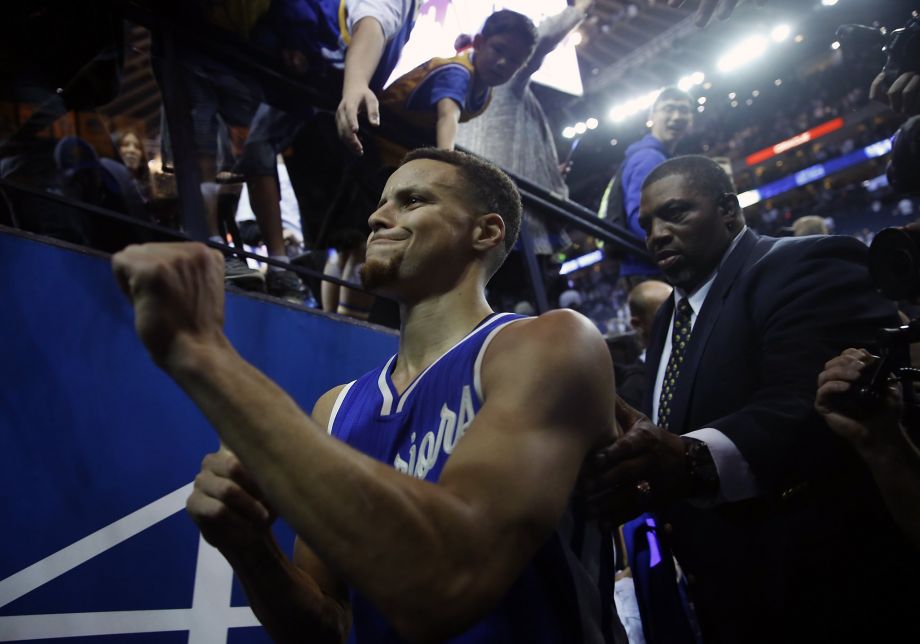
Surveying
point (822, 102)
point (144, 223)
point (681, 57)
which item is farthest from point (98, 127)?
point (822, 102)

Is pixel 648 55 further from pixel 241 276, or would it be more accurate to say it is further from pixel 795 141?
pixel 241 276

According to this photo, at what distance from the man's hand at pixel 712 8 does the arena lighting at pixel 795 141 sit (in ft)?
71.1

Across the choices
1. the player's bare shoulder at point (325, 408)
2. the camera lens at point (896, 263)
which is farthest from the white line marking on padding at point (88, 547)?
the camera lens at point (896, 263)

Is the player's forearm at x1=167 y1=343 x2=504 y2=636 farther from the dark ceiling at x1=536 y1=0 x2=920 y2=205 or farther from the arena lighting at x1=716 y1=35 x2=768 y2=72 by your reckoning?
the arena lighting at x1=716 y1=35 x2=768 y2=72

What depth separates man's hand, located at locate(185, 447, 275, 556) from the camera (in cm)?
117

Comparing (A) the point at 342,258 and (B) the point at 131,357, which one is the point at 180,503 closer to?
(B) the point at 131,357

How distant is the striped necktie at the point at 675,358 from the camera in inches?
85.7

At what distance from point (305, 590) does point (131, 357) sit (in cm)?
97

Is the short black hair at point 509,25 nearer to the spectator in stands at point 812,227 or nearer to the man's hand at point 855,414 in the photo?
the man's hand at point 855,414

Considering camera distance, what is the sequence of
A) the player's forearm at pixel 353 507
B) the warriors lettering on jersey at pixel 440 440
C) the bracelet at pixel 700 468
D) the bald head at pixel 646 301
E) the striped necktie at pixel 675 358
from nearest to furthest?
the player's forearm at pixel 353 507, the warriors lettering on jersey at pixel 440 440, the bracelet at pixel 700 468, the striped necktie at pixel 675 358, the bald head at pixel 646 301

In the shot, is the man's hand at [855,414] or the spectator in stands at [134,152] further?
the spectator in stands at [134,152]

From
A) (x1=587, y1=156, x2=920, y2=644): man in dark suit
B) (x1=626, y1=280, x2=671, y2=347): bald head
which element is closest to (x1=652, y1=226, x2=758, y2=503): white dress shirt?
(x1=587, y1=156, x2=920, y2=644): man in dark suit

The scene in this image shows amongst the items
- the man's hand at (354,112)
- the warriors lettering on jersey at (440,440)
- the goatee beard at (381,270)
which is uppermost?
the man's hand at (354,112)

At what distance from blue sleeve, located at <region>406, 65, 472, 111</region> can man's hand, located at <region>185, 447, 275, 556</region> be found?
214 cm
